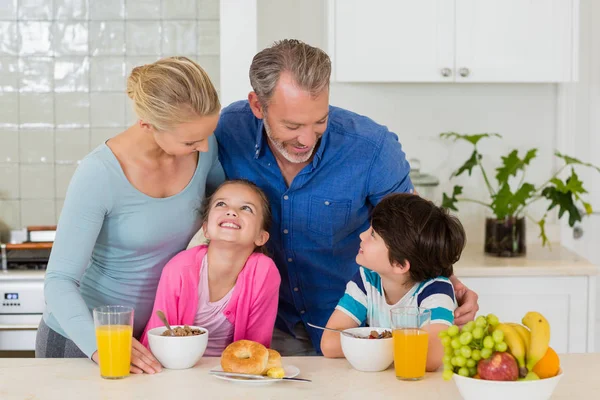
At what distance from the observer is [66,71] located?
3758 millimetres

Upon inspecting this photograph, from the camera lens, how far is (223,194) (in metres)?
2.06

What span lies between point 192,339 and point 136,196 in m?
0.43

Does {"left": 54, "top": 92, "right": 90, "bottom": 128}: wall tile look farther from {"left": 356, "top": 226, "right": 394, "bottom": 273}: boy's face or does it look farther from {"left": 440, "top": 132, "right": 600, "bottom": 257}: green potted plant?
{"left": 356, "top": 226, "right": 394, "bottom": 273}: boy's face

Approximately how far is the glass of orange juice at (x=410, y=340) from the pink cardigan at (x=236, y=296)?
499 mm

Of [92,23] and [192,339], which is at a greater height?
[92,23]

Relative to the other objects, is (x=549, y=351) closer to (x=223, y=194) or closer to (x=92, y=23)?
(x=223, y=194)

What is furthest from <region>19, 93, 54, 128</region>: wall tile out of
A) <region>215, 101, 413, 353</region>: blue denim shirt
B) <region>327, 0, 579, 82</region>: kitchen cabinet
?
<region>215, 101, 413, 353</region>: blue denim shirt

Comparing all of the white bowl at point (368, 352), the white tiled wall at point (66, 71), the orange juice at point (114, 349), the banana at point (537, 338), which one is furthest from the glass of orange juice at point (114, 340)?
the white tiled wall at point (66, 71)

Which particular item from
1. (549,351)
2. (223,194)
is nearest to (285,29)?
(223,194)

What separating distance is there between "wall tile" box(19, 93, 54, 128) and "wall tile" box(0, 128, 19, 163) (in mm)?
61

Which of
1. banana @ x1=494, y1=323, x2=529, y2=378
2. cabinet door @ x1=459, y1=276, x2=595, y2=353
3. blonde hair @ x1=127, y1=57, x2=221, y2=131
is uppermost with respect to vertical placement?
blonde hair @ x1=127, y1=57, x2=221, y2=131

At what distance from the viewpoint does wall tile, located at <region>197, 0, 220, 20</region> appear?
372 cm

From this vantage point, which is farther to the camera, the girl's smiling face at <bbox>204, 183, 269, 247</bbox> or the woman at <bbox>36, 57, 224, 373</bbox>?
the girl's smiling face at <bbox>204, 183, 269, 247</bbox>

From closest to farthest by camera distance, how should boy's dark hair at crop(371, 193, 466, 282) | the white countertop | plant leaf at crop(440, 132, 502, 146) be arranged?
boy's dark hair at crop(371, 193, 466, 282) → the white countertop → plant leaf at crop(440, 132, 502, 146)
